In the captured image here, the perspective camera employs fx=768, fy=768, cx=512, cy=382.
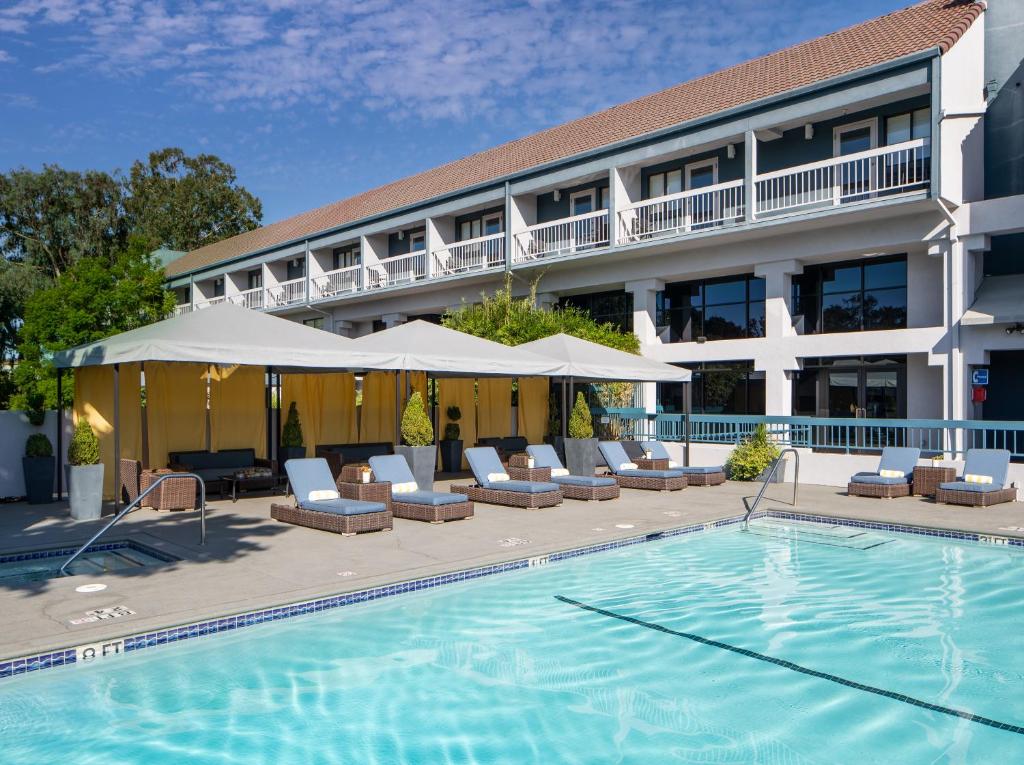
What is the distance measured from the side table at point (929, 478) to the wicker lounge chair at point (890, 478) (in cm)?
15

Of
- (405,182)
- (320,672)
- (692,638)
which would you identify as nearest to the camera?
(320,672)

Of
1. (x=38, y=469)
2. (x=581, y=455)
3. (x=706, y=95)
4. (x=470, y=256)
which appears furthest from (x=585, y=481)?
(x=470, y=256)

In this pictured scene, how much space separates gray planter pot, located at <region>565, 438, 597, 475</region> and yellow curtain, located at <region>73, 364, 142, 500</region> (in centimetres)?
827

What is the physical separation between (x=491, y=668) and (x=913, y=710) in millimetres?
2937

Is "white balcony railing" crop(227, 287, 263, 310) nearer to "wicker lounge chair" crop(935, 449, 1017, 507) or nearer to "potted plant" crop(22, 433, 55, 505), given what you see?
"potted plant" crop(22, 433, 55, 505)

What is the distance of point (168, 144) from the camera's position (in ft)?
189

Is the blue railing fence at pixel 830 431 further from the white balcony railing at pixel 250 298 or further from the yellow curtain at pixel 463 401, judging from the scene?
the white balcony railing at pixel 250 298

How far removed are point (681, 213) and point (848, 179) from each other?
14.7 feet

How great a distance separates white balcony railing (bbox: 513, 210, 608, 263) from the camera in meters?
22.6

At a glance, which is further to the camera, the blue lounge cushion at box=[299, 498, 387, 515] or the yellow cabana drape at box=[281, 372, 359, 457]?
the yellow cabana drape at box=[281, 372, 359, 457]

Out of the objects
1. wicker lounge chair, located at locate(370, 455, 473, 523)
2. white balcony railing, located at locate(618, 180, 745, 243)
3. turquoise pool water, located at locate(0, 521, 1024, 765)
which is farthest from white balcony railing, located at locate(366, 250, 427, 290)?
turquoise pool water, located at locate(0, 521, 1024, 765)

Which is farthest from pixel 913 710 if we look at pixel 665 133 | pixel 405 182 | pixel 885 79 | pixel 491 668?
pixel 405 182

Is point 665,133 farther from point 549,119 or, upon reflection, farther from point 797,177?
point 549,119

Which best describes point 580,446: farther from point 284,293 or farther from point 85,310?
point 284,293
